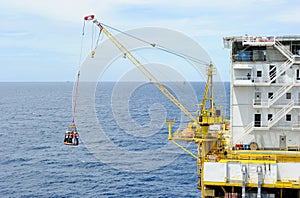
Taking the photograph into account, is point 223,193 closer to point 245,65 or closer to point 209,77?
point 245,65

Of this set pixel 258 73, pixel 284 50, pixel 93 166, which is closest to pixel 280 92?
pixel 258 73

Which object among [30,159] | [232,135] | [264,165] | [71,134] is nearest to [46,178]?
[30,159]

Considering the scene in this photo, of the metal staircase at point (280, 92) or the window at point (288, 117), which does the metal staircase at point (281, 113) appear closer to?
the window at point (288, 117)

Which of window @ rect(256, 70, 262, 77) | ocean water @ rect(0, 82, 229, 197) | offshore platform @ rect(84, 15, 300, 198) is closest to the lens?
offshore platform @ rect(84, 15, 300, 198)

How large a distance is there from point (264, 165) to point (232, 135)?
7.10 metres

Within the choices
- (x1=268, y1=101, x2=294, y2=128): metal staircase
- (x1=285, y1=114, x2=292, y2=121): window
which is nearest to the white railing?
(x1=268, y1=101, x2=294, y2=128): metal staircase

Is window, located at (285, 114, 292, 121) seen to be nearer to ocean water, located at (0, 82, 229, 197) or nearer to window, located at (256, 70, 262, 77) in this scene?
window, located at (256, 70, 262, 77)

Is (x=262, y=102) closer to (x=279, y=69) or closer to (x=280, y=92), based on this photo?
(x=280, y=92)

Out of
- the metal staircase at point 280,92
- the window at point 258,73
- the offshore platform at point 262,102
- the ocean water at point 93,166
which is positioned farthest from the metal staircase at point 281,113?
the ocean water at point 93,166

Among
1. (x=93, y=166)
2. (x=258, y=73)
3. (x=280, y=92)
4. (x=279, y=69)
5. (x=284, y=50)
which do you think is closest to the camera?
(x=280, y=92)

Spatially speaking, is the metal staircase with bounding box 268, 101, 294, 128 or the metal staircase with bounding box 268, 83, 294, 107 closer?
the metal staircase with bounding box 268, 101, 294, 128

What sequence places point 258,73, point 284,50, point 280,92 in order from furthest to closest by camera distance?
point 258,73 → point 284,50 → point 280,92

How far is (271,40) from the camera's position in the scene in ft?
145

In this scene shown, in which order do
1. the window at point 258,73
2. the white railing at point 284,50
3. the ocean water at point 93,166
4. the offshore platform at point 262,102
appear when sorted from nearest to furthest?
1. the offshore platform at point 262,102
2. the white railing at point 284,50
3. the window at point 258,73
4. the ocean water at point 93,166
